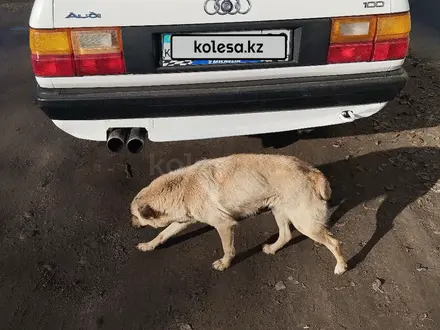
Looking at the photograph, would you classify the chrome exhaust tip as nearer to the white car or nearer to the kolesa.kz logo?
the white car

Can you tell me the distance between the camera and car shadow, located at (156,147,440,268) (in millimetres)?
3826

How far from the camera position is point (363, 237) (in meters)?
3.78

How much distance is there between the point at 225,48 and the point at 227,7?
0.91 ft

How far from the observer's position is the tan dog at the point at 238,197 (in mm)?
3324

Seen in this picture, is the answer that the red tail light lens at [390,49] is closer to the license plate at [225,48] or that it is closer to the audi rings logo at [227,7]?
the license plate at [225,48]

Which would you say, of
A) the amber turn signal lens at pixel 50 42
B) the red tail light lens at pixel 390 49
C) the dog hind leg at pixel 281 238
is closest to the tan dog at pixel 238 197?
the dog hind leg at pixel 281 238

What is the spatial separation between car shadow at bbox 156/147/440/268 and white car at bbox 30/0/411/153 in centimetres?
72

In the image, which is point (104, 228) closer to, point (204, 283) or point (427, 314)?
point (204, 283)

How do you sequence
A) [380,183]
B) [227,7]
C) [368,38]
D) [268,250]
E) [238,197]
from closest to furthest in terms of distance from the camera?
[227,7], [238,197], [368,38], [268,250], [380,183]

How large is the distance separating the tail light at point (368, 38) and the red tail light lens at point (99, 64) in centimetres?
147

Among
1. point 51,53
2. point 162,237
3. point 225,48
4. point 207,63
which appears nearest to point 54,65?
point 51,53

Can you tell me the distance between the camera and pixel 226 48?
11.3ft

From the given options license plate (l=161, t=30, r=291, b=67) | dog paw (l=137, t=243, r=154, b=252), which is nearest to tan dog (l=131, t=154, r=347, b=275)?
dog paw (l=137, t=243, r=154, b=252)

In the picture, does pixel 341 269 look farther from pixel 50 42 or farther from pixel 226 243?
pixel 50 42
